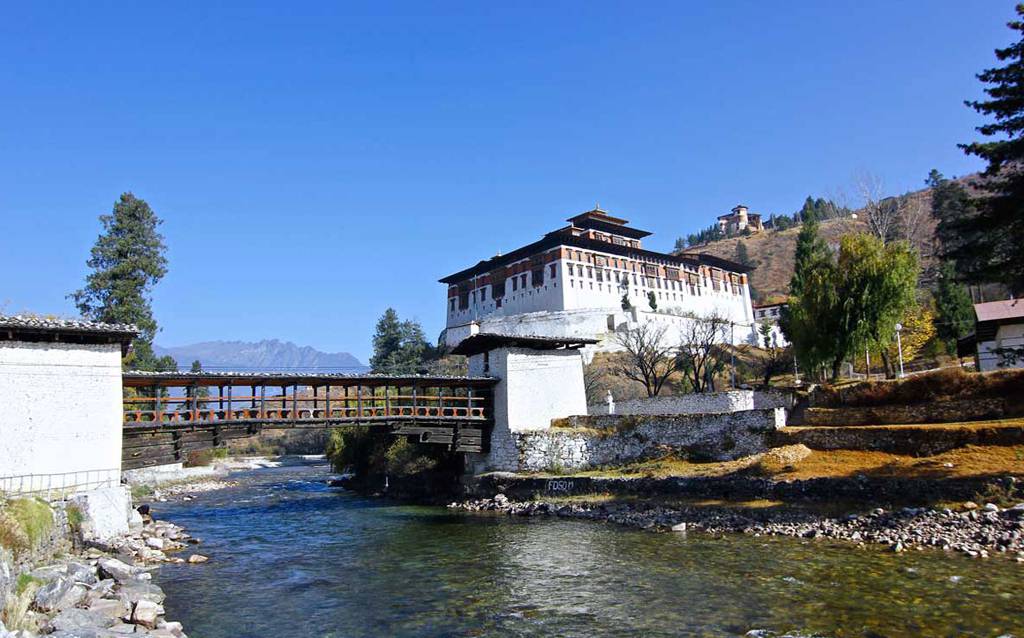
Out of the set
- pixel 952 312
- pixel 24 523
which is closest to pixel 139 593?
pixel 24 523

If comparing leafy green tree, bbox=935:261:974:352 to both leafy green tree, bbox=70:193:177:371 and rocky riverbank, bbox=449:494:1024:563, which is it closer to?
rocky riverbank, bbox=449:494:1024:563

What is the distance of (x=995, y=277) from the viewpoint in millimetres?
16828

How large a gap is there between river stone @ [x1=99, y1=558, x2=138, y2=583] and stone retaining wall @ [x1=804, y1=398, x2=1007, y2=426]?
21.8 meters

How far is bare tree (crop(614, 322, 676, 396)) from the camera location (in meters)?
50.7

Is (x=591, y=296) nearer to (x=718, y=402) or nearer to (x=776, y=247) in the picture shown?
(x=718, y=402)

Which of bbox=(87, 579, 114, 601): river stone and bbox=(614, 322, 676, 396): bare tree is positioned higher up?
bbox=(614, 322, 676, 396): bare tree

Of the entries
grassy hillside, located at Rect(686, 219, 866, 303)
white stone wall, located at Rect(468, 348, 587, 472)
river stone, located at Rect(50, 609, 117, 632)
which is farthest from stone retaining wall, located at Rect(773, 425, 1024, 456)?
grassy hillside, located at Rect(686, 219, 866, 303)

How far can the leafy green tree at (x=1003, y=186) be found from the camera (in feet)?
53.2

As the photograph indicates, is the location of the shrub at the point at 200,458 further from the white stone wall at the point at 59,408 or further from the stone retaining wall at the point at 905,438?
the stone retaining wall at the point at 905,438

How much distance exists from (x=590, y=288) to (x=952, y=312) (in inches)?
1328

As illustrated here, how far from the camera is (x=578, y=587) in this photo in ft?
43.5

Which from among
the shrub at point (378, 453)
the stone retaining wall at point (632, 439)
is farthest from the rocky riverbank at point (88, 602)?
the shrub at point (378, 453)

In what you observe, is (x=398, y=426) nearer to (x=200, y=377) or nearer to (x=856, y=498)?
(x=200, y=377)

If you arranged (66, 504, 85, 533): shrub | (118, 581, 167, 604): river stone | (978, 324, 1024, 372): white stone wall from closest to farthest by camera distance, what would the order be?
(118, 581, 167, 604): river stone < (66, 504, 85, 533): shrub < (978, 324, 1024, 372): white stone wall
